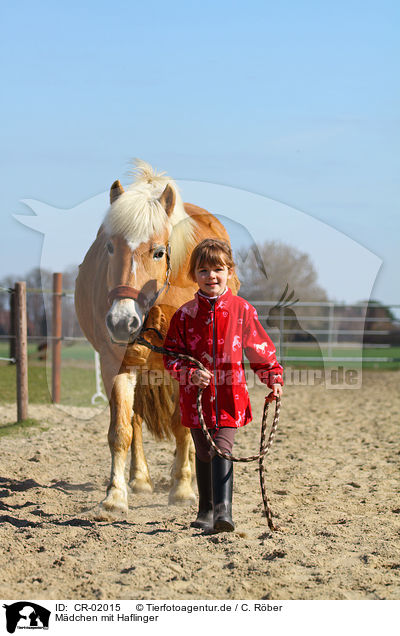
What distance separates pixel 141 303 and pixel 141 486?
136 cm

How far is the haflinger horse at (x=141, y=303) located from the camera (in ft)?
10.6

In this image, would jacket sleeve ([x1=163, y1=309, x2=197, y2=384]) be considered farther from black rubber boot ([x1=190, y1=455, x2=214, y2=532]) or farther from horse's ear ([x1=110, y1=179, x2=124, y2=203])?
horse's ear ([x1=110, y1=179, x2=124, y2=203])

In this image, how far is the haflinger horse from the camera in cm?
325

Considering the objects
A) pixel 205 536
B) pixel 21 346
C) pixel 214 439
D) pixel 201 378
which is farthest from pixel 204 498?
pixel 21 346

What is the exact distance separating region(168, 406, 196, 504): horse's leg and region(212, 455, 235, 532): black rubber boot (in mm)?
823

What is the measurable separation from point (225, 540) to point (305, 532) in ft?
1.46

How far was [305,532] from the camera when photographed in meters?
3.11

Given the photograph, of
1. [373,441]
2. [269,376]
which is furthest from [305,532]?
[373,441]

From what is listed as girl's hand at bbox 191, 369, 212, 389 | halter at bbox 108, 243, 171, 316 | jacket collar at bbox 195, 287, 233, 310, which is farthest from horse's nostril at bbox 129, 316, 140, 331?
girl's hand at bbox 191, 369, 212, 389

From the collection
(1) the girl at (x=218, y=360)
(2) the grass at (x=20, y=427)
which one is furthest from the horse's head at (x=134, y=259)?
(2) the grass at (x=20, y=427)

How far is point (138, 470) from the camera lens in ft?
13.5

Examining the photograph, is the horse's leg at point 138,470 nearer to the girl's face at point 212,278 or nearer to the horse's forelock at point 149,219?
the horse's forelock at point 149,219

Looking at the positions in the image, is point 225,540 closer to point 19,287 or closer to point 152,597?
point 152,597
